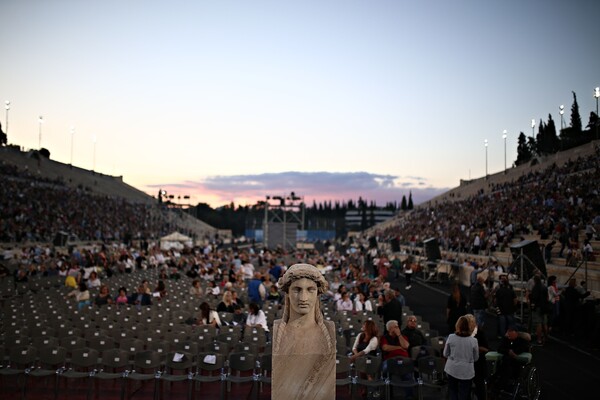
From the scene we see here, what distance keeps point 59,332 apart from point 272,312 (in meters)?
4.61

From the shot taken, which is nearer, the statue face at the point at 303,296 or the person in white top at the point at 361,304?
the statue face at the point at 303,296

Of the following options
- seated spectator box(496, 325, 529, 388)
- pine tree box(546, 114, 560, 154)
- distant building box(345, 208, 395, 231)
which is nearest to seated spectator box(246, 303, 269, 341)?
seated spectator box(496, 325, 529, 388)

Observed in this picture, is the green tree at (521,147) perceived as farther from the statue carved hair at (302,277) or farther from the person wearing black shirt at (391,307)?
the statue carved hair at (302,277)

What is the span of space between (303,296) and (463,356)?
3.46 m

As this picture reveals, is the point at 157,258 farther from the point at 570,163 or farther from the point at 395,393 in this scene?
the point at 570,163

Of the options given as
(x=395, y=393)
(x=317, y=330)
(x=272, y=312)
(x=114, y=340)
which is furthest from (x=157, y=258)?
(x=317, y=330)

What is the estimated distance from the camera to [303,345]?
12.2 feet

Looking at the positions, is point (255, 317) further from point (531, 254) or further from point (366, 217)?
point (366, 217)

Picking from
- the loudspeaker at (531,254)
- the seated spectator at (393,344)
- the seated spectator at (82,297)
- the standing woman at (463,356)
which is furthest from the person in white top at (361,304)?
the seated spectator at (82,297)

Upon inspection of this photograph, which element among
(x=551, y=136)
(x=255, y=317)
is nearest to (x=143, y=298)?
(x=255, y=317)

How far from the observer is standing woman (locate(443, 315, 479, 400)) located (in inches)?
249

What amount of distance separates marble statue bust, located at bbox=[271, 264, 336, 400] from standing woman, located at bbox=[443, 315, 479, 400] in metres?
3.16

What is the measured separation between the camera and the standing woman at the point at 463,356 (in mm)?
6320

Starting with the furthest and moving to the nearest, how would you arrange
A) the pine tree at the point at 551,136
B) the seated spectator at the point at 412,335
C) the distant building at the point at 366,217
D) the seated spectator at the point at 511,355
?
the distant building at the point at 366,217, the pine tree at the point at 551,136, the seated spectator at the point at 412,335, the seated spectator at the point at 511,355
